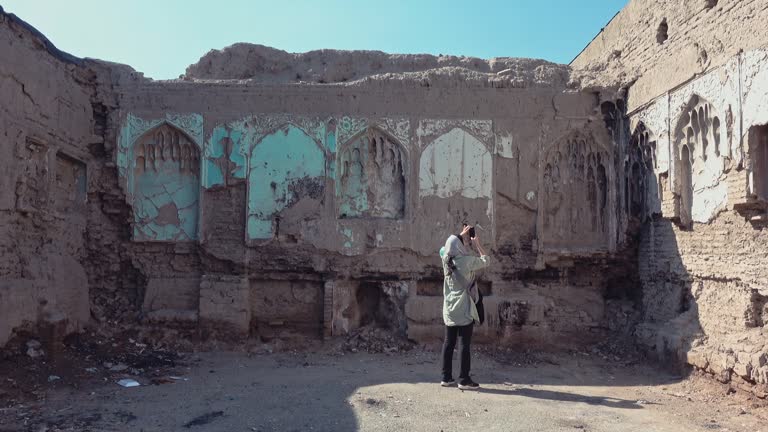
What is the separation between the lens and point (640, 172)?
29.3ft

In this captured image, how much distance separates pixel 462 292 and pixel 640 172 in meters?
4.19

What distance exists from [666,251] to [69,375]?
763cm

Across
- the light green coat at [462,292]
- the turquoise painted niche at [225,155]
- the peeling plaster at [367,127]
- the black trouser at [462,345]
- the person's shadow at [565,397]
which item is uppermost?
the peeling plaster at [367,127]

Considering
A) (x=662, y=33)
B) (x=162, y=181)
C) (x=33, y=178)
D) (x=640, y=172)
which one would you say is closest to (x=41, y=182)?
(x=33, y=178)

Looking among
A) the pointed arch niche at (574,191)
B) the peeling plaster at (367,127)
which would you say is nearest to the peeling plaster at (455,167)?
the peeling plaster at (367,127)

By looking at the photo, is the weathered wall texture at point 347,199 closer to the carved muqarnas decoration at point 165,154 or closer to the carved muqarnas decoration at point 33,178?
the carved muqarnas decoration at point 165,154

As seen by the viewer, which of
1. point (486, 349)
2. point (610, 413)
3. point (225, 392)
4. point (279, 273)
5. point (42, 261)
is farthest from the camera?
point (279, 273)

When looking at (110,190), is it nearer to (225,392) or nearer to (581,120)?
(225,392)

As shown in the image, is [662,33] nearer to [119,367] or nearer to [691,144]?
[691,144]

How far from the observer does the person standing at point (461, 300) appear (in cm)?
628

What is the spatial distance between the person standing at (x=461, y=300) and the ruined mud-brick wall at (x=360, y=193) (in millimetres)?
2799

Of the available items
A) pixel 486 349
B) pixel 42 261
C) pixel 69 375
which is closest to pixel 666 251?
pixel 486 349

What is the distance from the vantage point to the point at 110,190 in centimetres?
940

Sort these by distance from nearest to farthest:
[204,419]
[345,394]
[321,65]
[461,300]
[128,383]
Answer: [204,419] → [345,394] → [461,300] → [128,383] → [321,65]
